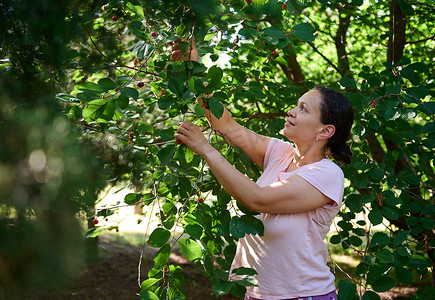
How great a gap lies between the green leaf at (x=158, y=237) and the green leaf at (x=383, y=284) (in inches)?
46.4

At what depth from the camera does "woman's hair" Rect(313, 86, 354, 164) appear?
77.7 inches

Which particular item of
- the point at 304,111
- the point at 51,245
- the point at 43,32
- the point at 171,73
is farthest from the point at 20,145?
the point at 304,111

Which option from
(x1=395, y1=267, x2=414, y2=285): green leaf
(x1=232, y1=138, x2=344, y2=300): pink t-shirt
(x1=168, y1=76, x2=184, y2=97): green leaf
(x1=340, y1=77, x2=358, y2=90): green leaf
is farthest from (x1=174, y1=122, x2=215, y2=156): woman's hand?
(x1=395, y1=267, x2=414, y2=285): green leaf

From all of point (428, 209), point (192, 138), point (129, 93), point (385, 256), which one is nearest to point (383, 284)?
point (385, 256)

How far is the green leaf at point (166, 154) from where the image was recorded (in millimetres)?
1761

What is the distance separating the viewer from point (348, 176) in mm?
3062

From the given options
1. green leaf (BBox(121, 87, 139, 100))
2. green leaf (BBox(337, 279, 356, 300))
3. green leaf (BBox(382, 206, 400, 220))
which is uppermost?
green leaf (BBox(121, 87, 139, 100))

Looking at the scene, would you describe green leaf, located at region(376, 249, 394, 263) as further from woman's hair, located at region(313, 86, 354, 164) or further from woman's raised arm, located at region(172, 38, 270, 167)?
woman's raised arm, located at region(172, 38, 270, 167)

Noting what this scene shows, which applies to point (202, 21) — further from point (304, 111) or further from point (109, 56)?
point (304, 111)

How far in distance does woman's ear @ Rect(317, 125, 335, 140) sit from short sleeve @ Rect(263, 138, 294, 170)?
180mm

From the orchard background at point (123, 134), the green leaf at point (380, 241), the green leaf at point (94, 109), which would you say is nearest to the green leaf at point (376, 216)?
the orchard background at point (123, 134)

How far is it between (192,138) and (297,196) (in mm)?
445

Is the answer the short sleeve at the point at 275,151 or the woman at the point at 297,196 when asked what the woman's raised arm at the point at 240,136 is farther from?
the woman at the point at 297,196

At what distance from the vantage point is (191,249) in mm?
1543
